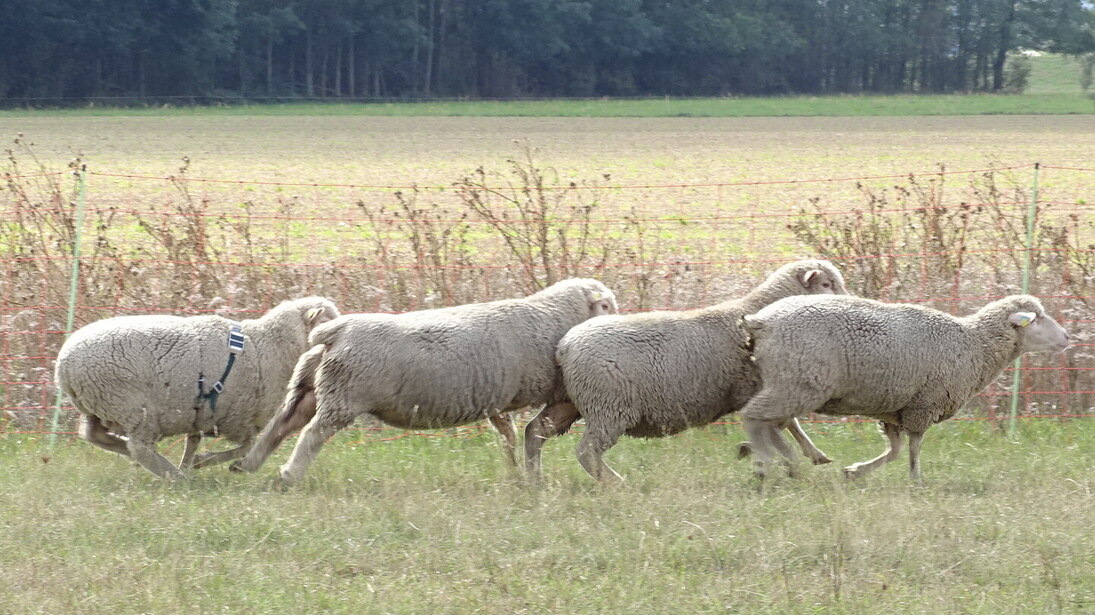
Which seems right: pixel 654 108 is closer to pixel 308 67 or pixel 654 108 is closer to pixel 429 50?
pixel 429 50

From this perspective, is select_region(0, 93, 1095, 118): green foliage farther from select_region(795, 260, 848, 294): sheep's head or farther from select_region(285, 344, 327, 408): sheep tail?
select_region(795, 260, 848, 294): sheep's head

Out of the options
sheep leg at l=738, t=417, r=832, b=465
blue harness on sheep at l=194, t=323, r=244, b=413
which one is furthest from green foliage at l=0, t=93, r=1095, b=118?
sheep leg at l=738, t=417, r=832, b=465

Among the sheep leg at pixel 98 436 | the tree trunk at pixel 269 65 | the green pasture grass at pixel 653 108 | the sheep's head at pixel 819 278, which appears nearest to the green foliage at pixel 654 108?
the green pasture grass at pixel 653 108

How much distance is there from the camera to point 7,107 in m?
53.1

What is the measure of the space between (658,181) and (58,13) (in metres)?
40.6

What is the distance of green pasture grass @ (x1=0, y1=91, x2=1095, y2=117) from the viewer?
171 feet

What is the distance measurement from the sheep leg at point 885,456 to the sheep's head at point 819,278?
0.91 metres

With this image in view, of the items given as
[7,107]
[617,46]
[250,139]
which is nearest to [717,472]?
[250,139]

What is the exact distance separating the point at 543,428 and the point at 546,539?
1727 millimetres

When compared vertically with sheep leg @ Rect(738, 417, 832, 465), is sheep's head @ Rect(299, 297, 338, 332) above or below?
above

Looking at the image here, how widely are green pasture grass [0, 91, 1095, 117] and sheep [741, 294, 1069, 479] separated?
148 feet

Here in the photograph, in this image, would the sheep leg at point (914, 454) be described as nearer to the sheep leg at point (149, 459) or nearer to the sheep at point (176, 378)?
the sheep at point (176, 378)

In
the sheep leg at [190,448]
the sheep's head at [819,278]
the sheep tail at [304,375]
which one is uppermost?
the sheep's head at [819,278]

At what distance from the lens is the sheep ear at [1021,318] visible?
7.59 m
